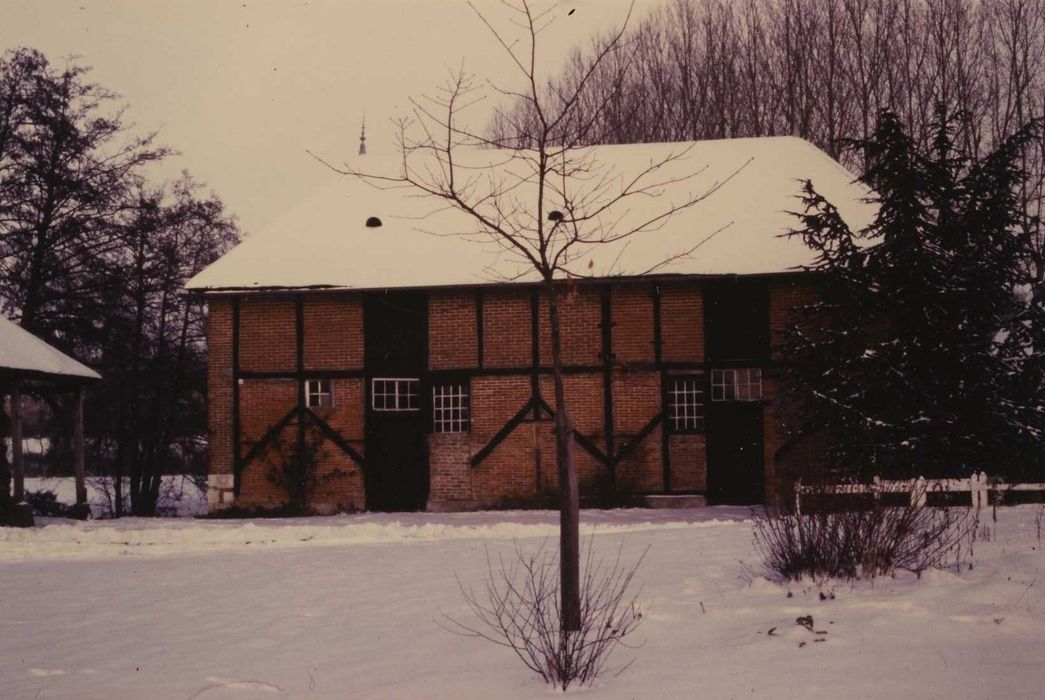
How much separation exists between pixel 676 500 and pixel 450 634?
12121 mm

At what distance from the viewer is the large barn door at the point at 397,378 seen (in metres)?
19.5

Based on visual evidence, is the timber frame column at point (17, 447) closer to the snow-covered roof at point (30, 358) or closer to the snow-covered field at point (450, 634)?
the snow-covered roof at point (30, 358)

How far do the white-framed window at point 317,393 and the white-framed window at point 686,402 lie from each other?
6.80 metres

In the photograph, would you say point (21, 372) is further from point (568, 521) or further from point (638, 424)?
point (568, 521)

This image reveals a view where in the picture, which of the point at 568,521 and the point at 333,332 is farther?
the point at 333,332

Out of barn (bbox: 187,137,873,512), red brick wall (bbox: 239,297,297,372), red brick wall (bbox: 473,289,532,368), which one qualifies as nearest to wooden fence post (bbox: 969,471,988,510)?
barn (bbox: 187,137,873,512)

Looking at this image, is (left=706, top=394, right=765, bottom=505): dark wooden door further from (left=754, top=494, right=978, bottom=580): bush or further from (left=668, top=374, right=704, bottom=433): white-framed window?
(left=754, top=494, right=978, bottom=580): bush

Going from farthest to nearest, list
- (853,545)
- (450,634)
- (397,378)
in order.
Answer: (397,378)
(853,545)
(450,634)

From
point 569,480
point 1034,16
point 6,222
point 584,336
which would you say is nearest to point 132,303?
point 6,222

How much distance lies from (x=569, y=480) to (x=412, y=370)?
44.0 feet

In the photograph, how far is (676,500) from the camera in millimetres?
18750

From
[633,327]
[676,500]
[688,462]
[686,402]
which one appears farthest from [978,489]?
[633,327]

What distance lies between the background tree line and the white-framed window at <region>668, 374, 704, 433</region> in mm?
13496

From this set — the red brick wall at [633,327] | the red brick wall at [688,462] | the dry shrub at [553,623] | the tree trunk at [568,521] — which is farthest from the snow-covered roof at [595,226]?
the tree trunk at [568,521]
